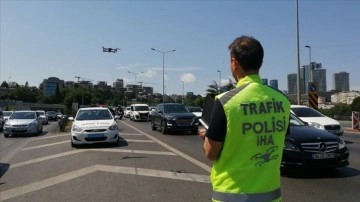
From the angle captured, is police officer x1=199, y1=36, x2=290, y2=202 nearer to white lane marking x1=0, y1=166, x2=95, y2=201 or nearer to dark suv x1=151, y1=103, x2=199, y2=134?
white lane marking x1=0, y1=166, x2=95, y2=201

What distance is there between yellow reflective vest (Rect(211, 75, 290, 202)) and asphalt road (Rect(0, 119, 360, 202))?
485cm

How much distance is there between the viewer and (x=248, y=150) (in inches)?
109

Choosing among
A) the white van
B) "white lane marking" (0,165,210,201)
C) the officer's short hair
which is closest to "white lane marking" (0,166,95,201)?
"white lane marking" (0,165,210,201)

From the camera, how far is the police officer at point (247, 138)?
2.75 m

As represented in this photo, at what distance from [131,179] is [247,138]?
7.04m

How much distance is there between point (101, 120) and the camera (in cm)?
1764

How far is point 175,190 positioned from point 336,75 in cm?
15873

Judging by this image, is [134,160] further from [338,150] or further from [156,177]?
[338,150]

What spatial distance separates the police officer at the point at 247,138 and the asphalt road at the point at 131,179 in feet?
15.9

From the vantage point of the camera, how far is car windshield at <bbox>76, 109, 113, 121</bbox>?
18.1 metres

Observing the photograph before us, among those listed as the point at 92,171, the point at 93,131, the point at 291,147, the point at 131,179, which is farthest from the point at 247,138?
the point at 93,131

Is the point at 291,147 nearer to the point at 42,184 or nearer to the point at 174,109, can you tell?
the point at 42,184

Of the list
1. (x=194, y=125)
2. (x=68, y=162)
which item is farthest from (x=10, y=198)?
(x=194, y=125)

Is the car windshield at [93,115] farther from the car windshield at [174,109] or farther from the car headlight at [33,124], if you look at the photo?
the car headlight at [33,124]
